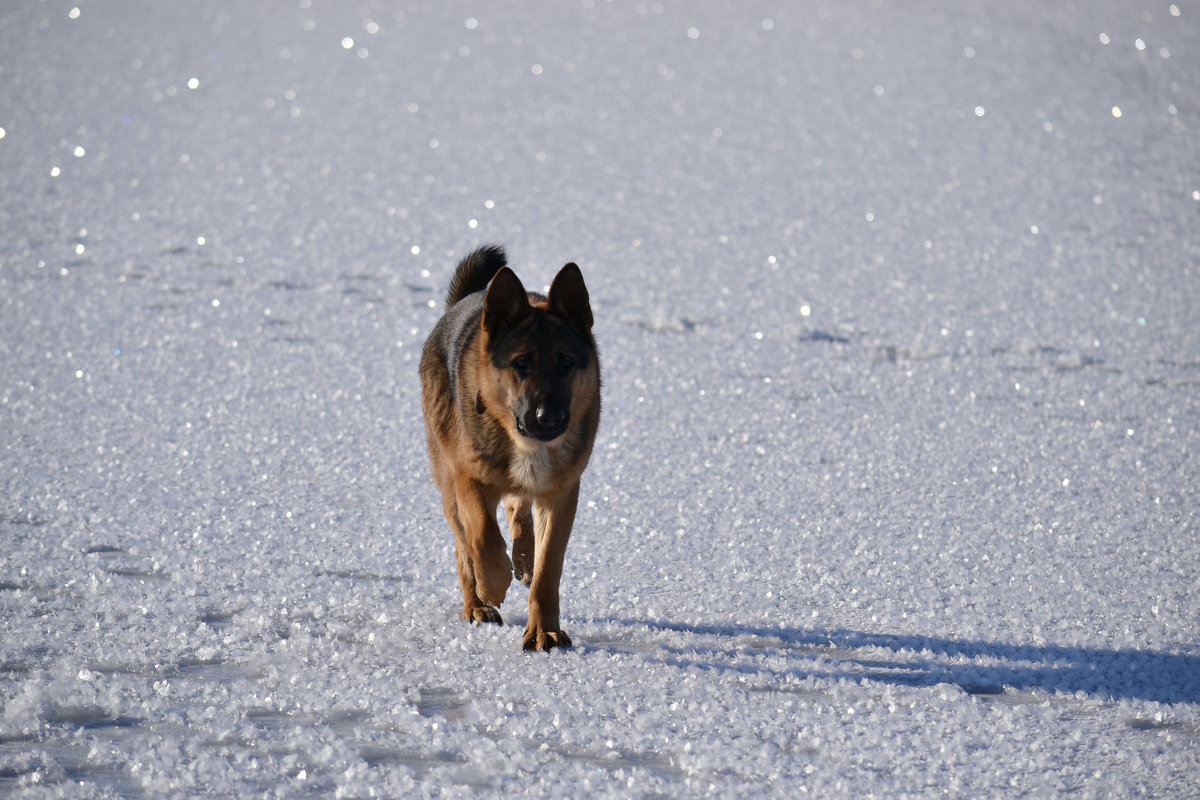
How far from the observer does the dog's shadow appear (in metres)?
3.22

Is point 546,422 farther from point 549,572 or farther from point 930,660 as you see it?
point 930,660

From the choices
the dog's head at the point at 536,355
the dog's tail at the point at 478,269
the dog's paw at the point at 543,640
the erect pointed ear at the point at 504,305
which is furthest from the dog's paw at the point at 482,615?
the dog's tail at the point at 478,269

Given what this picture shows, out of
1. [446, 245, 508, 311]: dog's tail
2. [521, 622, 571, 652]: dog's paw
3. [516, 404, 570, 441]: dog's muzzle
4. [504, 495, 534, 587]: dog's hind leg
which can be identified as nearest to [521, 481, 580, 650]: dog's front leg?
[521, 622, 571, 652]: dog's paw

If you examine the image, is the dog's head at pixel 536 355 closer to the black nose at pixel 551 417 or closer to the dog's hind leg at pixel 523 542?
the black nose at pixel 551 417

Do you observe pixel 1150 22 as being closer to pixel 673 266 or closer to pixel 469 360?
pixel 673 266

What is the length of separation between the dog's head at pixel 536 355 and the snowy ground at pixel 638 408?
2.30 ft

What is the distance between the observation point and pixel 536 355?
3.47 meters

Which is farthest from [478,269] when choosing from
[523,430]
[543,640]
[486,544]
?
[543,640]

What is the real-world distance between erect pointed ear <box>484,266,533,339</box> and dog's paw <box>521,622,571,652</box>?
918 mm

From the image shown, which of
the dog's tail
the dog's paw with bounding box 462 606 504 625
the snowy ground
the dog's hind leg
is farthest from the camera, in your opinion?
the dog's tail

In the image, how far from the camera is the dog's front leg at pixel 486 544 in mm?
3480

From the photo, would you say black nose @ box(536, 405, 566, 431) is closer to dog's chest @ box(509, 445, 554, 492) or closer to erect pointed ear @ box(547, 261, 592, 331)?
dog's chest @ box(509, 445, 554, 492)

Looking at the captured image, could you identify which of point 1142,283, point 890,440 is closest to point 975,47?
point 1142,283

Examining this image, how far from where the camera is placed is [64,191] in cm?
987
